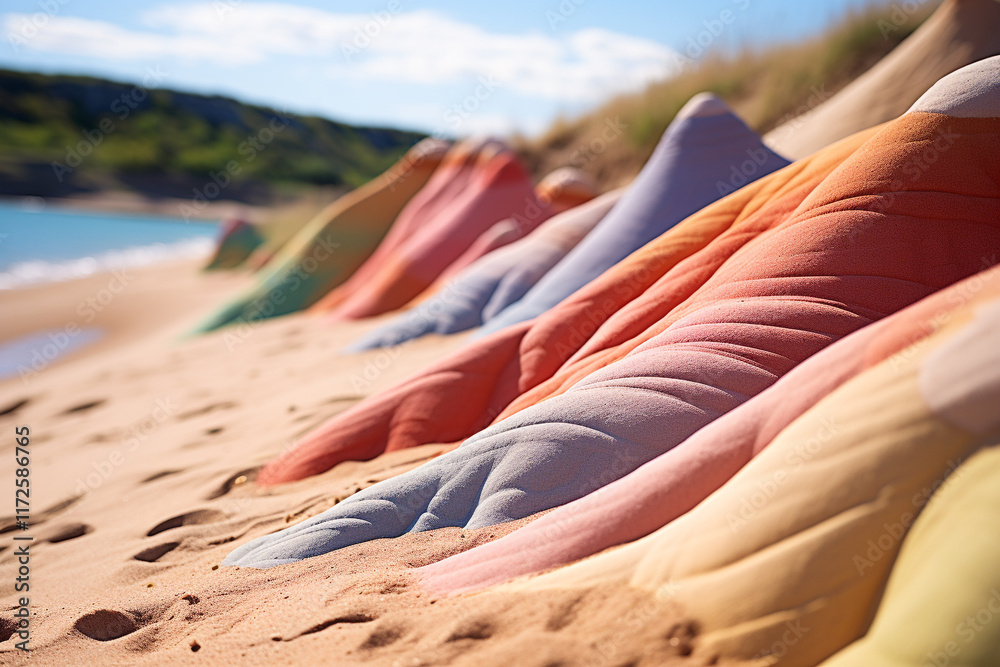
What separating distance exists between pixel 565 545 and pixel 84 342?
28.8ft

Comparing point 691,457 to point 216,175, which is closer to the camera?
point 691,457

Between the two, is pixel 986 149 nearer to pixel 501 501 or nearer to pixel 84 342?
pixel 501 501

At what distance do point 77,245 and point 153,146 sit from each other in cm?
2860

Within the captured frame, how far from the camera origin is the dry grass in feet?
27.1

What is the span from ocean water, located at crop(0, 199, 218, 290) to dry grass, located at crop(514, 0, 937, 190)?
10.8 metres

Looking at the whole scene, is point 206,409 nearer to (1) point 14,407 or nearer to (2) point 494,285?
(2) point 494,285

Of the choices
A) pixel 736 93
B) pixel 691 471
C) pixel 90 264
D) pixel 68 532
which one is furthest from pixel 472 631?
pixel 90 264

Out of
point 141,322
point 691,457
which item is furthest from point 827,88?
point 141,322

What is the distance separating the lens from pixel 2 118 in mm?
44031

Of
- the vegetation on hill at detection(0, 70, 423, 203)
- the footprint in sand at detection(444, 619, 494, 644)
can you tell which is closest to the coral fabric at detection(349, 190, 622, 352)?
the footprint in sand at detection(444, 619, 494, 644)

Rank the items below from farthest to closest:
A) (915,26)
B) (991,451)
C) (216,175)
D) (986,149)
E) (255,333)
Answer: (216,175) → (915,26) → (255,333) → (986,149) → (991,451)

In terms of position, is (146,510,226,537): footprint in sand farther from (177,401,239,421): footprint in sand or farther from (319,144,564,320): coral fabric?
(319,144,564,320): coral fabric

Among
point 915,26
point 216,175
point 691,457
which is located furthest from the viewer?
point 216,175

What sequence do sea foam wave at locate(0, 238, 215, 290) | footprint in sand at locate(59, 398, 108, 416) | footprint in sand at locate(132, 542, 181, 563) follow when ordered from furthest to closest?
sea foam wave at locate(0, 238, 215, 290)
footprint in sand at locate(59, 398, 108, 416)
footprint in sand at locate(132, 542, 181, 563)
